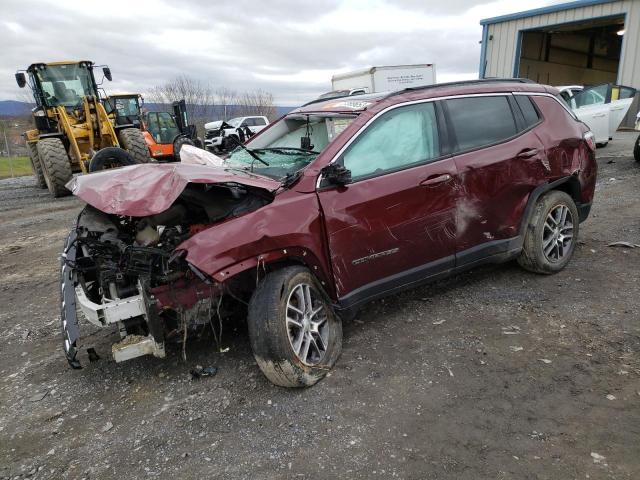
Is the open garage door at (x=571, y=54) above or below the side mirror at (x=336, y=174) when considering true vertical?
above

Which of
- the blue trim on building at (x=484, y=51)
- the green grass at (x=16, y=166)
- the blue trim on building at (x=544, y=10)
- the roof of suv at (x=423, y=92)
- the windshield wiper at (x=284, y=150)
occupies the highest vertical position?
the blue trim on building at (x=544, y=10)

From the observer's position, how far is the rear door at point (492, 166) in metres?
3.73

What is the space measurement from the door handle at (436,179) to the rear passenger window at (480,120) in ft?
1.01

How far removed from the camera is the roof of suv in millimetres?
3613

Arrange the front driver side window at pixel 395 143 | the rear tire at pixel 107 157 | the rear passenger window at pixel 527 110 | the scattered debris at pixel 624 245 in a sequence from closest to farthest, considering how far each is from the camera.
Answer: the front driver side window at pixel 395 143, the rear passenger window at pixel 527 110, the scattered debris at pixel 624 245, the rear tire at pixel 107 157

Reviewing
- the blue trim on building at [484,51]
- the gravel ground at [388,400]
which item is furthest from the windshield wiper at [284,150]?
the blue trim on building at [484,51]

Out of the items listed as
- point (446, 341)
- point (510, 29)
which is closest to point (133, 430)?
point (446, 341)

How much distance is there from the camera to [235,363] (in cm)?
336

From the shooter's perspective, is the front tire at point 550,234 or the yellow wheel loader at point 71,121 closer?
the front tire at point 550,234

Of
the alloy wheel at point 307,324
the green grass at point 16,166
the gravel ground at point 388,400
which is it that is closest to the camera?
the gravel ground at point 388,400

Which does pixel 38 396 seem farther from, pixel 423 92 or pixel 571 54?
pixel 571 54

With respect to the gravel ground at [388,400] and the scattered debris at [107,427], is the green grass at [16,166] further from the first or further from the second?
the scattered debris at [107,427]

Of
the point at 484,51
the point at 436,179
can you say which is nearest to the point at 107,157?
the point at 436,179

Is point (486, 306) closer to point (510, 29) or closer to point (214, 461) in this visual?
point (214, 461)
